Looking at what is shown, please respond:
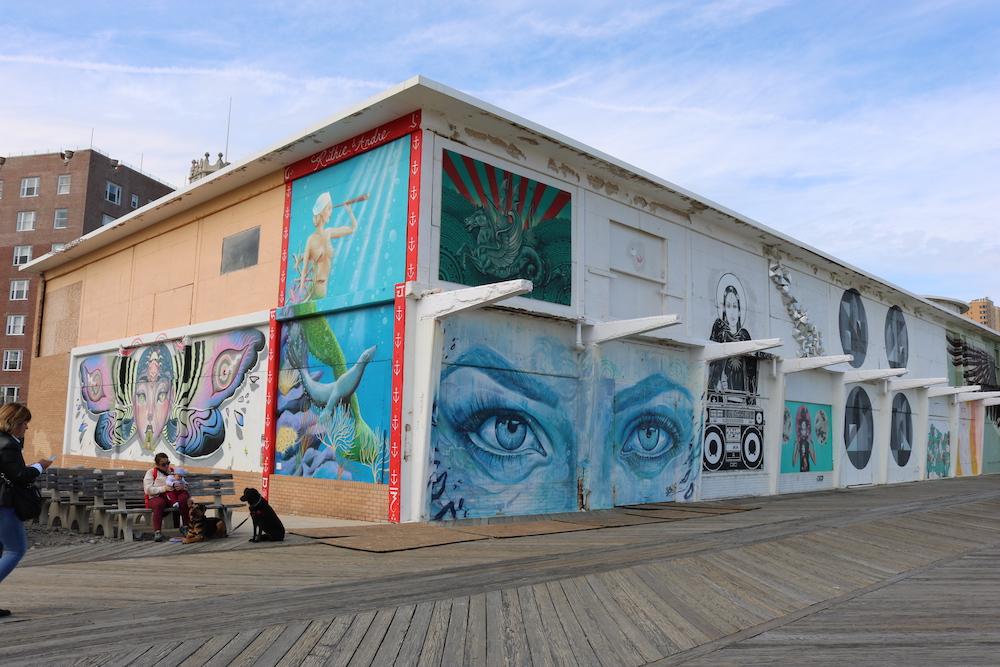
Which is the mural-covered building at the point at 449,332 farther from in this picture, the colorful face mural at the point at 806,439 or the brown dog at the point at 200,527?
the brown dog at the point at 200,527

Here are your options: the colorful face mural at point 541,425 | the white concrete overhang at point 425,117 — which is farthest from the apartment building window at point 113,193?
A: the colorful face mural at point 541,425

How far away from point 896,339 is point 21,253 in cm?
5111

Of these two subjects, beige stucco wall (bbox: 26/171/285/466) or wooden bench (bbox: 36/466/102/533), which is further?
beige stucco wall (bbox: 26/171/285/466)

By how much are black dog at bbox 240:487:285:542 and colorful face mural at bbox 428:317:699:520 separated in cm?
269

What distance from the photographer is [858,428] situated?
24031mm

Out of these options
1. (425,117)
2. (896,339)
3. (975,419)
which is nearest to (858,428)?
(896,339)

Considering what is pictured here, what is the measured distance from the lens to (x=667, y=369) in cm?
1648

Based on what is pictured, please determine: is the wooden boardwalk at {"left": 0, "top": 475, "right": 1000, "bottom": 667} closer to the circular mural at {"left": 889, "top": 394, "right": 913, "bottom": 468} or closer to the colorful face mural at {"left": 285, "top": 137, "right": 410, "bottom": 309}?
the colorful face mural at {"left": 285, "top": 137, "right": 410, "bottom": 309}

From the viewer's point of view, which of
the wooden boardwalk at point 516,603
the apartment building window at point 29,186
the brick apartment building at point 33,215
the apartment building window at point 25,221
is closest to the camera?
the wooden boardwalk at point 516,603

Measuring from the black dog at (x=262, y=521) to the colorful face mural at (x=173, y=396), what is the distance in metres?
5.54

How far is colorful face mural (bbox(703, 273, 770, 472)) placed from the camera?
698 inches

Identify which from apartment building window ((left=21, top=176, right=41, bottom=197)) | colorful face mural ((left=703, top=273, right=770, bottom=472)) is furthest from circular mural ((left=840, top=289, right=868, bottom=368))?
apartment building window ((left=21, top=176, right=41, bottom=197))

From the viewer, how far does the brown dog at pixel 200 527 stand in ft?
31.4

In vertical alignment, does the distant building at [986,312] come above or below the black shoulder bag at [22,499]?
above
